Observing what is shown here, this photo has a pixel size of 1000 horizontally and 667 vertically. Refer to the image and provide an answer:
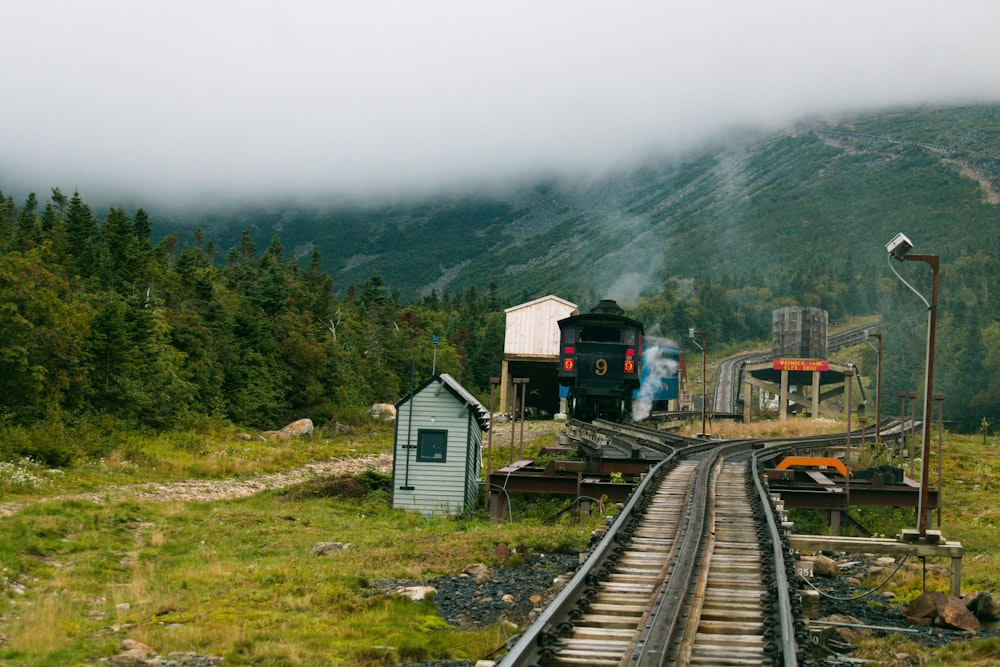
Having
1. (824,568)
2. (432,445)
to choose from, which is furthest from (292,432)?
(824,568)

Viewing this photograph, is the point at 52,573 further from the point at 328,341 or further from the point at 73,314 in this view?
the point at 328,341

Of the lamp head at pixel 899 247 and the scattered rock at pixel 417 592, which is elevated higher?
the lamp head at pixel 899 247

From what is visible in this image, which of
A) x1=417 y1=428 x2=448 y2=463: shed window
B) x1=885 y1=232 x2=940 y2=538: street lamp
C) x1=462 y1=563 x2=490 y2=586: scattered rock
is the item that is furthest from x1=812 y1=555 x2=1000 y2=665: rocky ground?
x1=417 y1=428 x2=448 y2=463: shed window

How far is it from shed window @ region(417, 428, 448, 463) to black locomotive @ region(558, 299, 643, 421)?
16418 millimetres

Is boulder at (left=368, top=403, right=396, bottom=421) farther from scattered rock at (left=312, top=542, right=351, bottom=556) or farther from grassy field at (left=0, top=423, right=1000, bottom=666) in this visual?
scattered rock at (left=312, top=542, right=351, bottom=556)

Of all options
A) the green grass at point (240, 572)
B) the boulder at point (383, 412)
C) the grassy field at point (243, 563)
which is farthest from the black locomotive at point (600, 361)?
the boulder at point (383, 412)

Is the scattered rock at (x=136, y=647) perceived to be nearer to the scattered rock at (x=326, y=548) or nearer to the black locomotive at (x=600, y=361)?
the scattered rock at (x=326, y=548)

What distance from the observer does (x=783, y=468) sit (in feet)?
97.0

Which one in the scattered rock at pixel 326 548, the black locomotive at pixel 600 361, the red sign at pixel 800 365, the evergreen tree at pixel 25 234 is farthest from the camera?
the red sign at pixel 800 365

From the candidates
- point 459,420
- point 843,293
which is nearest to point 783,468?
point 459,420

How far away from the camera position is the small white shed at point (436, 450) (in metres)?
27.9

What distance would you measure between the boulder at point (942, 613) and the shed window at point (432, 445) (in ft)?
48.7

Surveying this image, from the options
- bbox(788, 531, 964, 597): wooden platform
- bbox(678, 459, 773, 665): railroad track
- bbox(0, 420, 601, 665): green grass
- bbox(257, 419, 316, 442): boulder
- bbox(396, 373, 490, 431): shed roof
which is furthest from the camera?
bbox(257, 419, 316, 442): boulder

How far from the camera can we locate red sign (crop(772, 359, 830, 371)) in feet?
220
